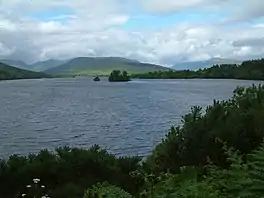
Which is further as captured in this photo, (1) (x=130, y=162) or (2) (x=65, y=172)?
(1) (x=130, y=162)

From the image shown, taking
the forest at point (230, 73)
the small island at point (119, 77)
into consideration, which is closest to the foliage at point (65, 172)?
the forest at point (230, 73)

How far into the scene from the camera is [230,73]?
14250 cm

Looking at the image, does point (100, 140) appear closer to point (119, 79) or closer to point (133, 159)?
point (133, 159)

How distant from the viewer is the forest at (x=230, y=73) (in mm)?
119775

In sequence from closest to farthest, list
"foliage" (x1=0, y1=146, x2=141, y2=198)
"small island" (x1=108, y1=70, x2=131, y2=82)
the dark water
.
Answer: "foliage" (x1=0, y1=146, x2=141, y2=198) → the dark water → "small island" (x1=108, y1=70, x2=131, y2=82)

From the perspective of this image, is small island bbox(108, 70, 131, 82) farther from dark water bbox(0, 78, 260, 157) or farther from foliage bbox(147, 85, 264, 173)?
foliage bbox(147, 85, 264, 173)

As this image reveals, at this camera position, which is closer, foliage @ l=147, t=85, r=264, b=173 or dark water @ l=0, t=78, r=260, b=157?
foliage @ l=147, t=85, r=264, b=173

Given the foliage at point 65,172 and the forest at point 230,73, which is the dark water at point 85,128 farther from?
the forest at point 230,73

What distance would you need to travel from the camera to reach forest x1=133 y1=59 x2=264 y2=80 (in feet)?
393

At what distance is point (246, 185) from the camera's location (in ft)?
15.7

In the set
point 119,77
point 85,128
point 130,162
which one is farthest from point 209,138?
point 119,77

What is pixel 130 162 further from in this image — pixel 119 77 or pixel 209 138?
pixel 119 77

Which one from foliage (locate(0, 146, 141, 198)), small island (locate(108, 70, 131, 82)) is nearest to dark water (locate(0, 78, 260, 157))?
foliage (locate(0, 146, 141, 198))

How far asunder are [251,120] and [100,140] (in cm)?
2018
